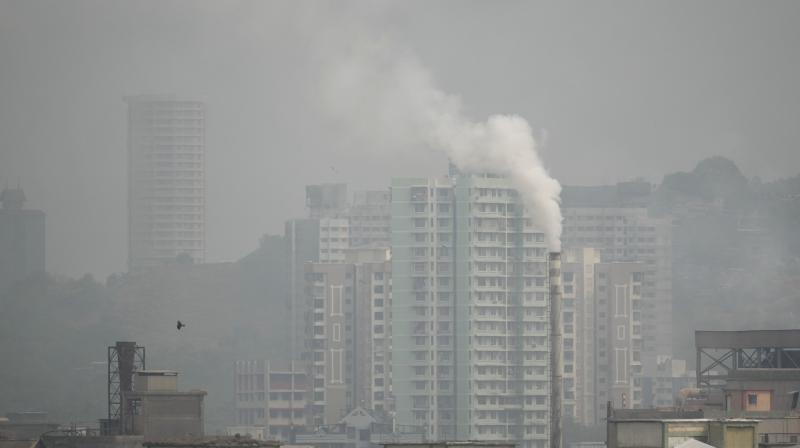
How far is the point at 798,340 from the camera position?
10050 centimetres

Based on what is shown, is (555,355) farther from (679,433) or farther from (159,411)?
(679,433)

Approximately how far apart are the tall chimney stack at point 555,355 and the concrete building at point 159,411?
60211 millimetres

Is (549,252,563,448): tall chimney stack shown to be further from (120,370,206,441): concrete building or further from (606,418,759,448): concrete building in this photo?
(606,418,759,448): concrete building

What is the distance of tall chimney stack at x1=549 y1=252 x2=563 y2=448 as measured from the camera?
153m

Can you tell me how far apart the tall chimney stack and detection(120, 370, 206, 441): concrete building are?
6021cm

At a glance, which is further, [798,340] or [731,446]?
[798,340]

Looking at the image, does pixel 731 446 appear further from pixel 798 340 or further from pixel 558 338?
pixel 558 338

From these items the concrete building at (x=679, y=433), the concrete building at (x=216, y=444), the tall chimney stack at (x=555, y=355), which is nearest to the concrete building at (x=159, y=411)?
the concrete building at (x=216, y=444)

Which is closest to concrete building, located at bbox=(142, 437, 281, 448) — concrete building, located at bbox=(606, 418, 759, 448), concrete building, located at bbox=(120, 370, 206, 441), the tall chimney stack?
concrete building, located at bbox=(606, 418, 759, 448)

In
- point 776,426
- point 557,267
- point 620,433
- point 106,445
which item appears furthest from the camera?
point 557,267

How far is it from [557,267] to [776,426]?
87730 millimetres

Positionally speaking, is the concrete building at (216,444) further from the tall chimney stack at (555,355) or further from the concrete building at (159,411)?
the tall chimney stack at (555,355)

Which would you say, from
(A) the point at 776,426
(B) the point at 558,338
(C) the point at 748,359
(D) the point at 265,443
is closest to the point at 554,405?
(B) the point at 558,338

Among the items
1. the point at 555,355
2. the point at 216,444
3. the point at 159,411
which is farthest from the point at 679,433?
the point at 555,355
